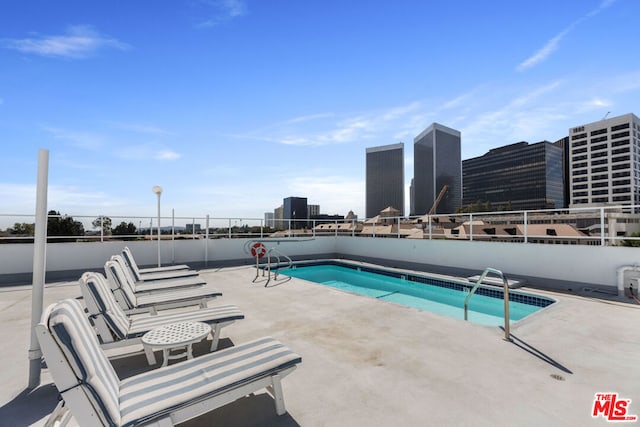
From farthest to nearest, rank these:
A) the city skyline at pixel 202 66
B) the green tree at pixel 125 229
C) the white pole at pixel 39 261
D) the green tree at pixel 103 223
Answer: the green tree at pixel 125 229
the green tree at pixel 103 223
the city skyline at pixel 202 66
the white pole at pixel 39 261

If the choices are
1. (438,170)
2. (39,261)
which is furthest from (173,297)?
(438,170)

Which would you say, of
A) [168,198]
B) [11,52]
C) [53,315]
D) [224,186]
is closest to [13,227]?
[168,198]

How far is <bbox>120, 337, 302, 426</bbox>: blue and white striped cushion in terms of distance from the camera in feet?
5.17

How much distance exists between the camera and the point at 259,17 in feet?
26.6

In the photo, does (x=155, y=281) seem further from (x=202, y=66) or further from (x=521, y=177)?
(x=521, y=177)

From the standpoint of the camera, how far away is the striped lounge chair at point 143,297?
12.0ft

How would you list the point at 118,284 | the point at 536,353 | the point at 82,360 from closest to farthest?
1. the point at 82,360
2. the point at 536,353
3. the point at 118,284

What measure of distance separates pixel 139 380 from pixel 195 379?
35 centimetres

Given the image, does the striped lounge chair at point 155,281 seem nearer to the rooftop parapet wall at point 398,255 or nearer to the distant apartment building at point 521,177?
the rooftop parapet wall at point 398,255

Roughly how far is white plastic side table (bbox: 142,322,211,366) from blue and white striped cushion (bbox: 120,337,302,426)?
0.51 m

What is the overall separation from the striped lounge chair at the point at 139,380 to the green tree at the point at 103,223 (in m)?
8.16

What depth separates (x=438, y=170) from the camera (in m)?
124

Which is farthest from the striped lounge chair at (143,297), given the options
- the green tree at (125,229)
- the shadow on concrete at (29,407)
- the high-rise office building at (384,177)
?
the high-rise office building at (384,177)

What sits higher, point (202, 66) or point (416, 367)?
point (202, 66)
